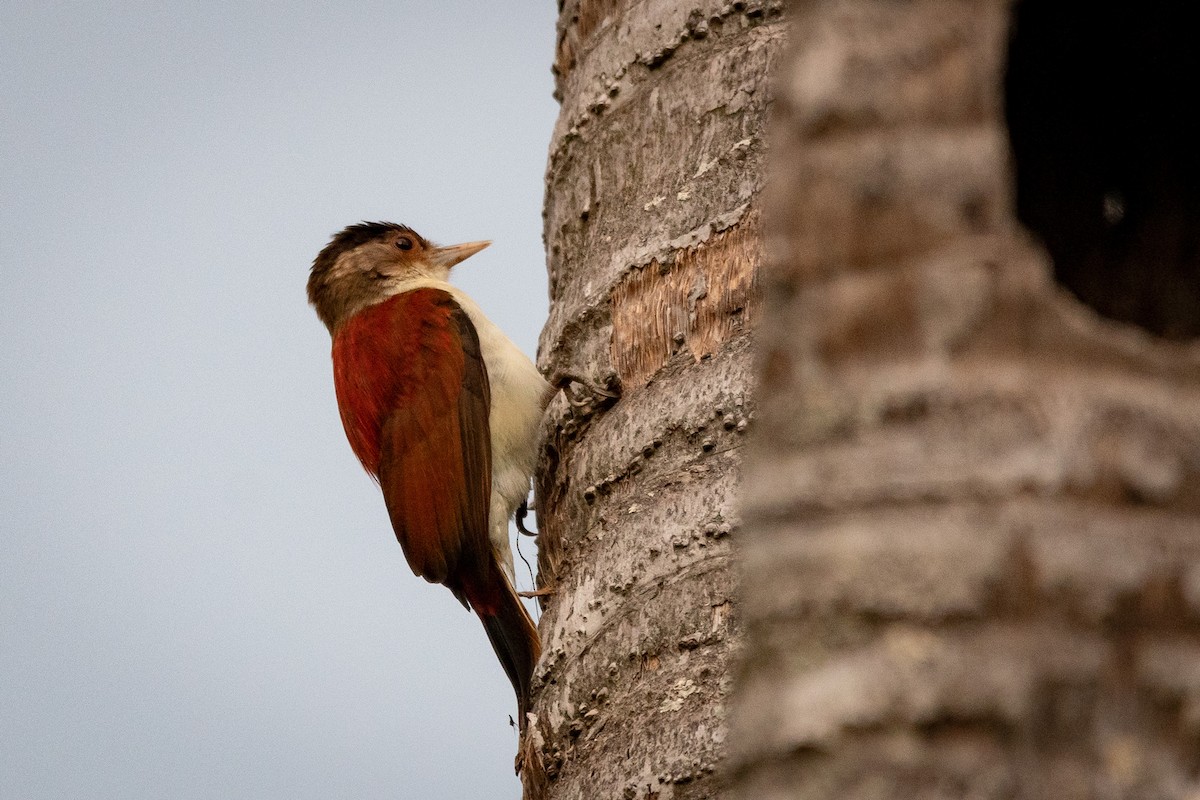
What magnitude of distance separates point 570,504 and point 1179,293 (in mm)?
2158

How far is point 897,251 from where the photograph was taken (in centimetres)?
157

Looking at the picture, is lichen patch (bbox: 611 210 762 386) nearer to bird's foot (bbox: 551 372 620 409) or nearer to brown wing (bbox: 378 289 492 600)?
bird's foot (bbox: 551 372 620 409)

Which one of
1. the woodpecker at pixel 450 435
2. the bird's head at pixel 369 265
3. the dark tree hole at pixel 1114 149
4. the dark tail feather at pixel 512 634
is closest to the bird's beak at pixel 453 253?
the bird's head at pixel 369 265

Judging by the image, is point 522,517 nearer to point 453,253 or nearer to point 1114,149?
point 453,253

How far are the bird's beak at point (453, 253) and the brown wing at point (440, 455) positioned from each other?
1.03 metres

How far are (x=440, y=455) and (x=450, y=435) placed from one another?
0.08 m

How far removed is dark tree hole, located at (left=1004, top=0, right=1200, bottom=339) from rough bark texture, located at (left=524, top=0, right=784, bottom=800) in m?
1.21

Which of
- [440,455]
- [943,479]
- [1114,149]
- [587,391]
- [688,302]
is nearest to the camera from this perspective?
[943,479]

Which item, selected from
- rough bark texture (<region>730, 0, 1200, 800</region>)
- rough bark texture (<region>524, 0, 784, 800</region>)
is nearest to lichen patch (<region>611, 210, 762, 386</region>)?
rough bark texture (<region>524, 0, 784, 800</region>)

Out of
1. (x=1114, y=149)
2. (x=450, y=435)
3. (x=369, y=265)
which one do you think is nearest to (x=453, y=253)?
(x=369, y=265)

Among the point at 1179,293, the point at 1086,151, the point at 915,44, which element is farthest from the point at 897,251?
the point at 1086,151

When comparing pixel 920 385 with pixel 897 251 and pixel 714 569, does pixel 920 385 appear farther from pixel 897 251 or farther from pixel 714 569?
pixel 714 569

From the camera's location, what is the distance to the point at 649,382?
3.67 metres

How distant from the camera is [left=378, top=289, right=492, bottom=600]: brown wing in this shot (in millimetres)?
5492
